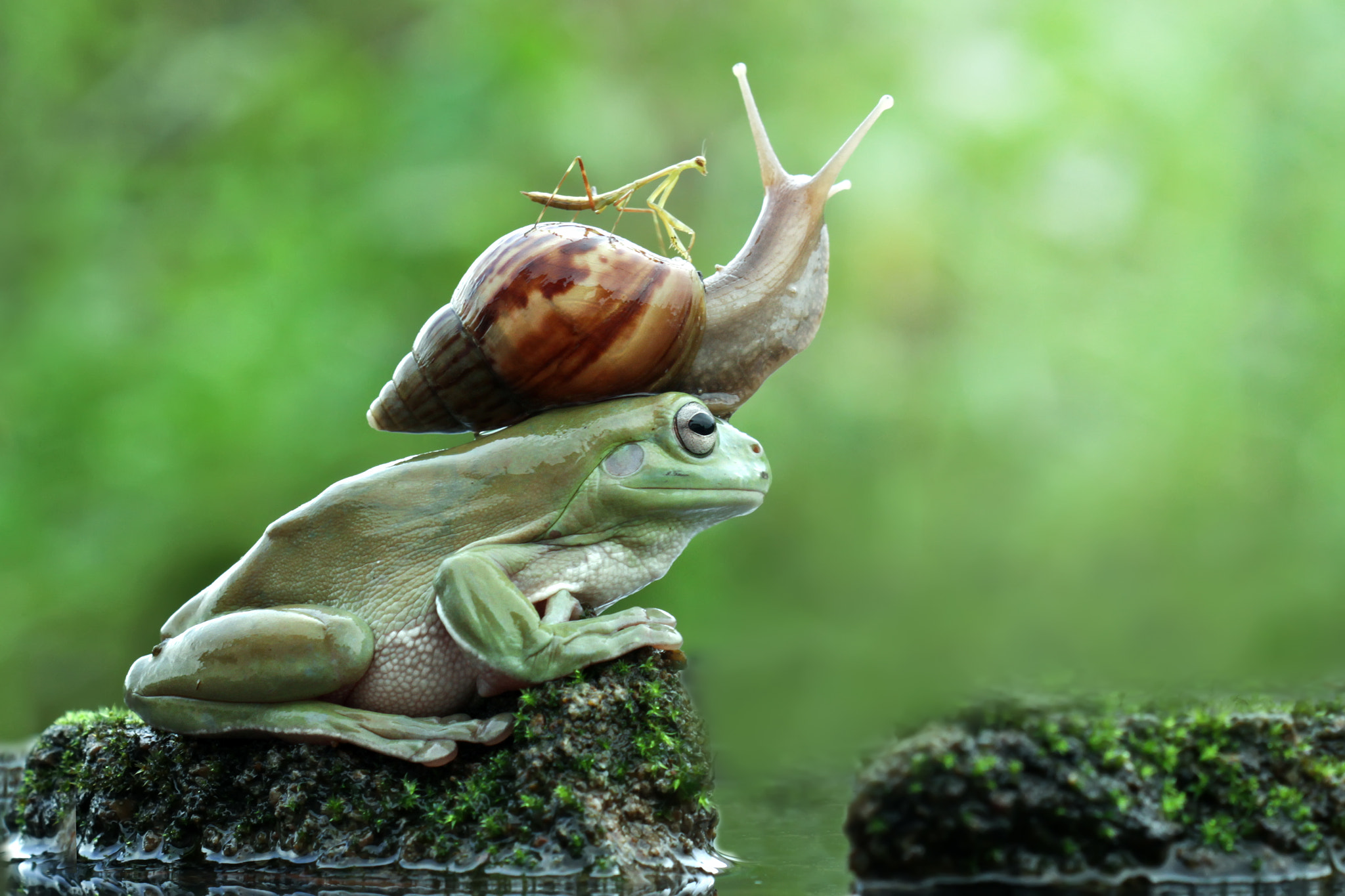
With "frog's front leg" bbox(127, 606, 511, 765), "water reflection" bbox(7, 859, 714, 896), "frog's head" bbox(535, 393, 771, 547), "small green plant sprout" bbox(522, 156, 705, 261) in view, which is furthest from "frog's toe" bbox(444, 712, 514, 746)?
"small green plant sprout" bbox(522, 156, 705, 261)

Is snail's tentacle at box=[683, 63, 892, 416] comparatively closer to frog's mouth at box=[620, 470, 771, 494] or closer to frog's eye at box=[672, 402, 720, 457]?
frog's eye at box=[672, 402, 720, 457]

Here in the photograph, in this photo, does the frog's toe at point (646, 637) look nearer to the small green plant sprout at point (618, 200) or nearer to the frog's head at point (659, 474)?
the frog's head at point (659, 474)

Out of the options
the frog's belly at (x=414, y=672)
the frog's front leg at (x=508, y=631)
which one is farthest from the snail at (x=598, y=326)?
the frog's belly at (x=414, y=672)

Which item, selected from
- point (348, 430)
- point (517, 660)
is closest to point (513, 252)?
point (517, 660)

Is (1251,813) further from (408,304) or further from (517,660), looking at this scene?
(408,304)

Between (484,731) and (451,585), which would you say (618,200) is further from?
(484,731)

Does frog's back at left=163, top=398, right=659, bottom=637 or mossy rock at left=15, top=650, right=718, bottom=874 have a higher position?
frog's back at left=163, top=398, right=659, bottom=637

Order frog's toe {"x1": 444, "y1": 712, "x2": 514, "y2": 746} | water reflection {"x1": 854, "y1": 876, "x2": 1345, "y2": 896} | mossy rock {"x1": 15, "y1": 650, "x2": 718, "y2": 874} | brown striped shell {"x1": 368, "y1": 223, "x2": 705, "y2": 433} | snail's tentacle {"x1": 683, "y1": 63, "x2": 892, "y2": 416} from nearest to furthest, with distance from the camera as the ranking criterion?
water reflection {"x1": 854, "y1": 876, "x2": 1345, "y2": 896}
mossy rock {"x1": 15, "y1": 650, "x2": 718, "y2": 874}
frog's toe {"x1": 444, "y1": 712, "x2": 514, "y2": 746}
brown striped shell {"x1": 368, "y1": 223, "x2": 705, "y2": 433}
snail's tentacle {"x1": 683, "y1": 63, "x2": 892, "y2": 416}
